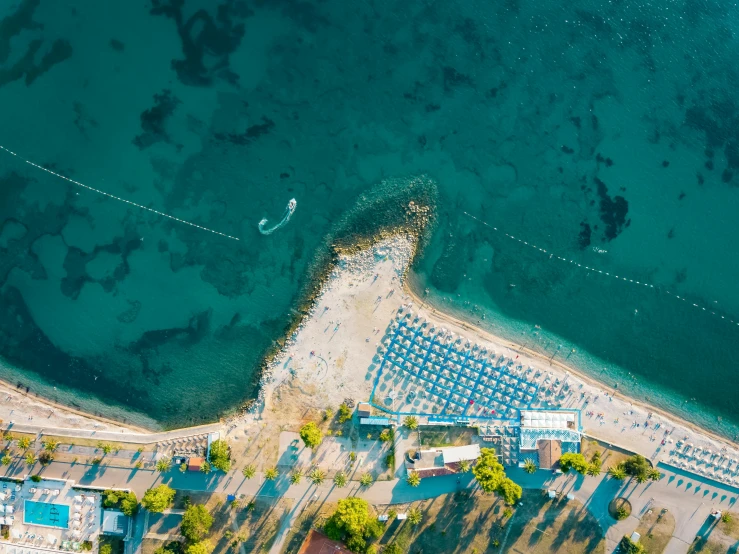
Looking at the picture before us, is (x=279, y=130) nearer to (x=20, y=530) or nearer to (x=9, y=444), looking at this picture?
(x=9, y=444)

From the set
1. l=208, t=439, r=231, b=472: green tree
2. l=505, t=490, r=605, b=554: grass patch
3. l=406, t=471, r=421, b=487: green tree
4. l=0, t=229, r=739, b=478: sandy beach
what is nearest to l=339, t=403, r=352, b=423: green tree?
l=0, t=229, r=739, b=478: sandy beach

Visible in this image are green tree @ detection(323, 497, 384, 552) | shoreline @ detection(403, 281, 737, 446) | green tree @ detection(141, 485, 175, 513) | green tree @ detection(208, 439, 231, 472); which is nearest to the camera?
green tree @ detection(141, 485, 175, 513)

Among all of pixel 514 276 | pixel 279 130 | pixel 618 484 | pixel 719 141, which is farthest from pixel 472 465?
pixel 719 141

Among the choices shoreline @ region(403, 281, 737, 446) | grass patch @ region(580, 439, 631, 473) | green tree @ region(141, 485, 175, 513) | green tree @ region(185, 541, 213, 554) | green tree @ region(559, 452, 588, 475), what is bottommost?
green tree @ region(185, 541, 213, 554)

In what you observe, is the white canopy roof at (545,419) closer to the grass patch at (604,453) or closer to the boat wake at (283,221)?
the grass patch at (604,453)

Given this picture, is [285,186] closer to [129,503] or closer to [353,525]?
[353,525]

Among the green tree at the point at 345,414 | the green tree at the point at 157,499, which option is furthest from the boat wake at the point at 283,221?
the green tree at the point at 157,499

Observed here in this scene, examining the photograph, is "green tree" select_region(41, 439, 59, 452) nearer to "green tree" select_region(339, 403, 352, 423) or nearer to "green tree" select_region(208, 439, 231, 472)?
"green tree" select_region(208, 439, 231, 472)
